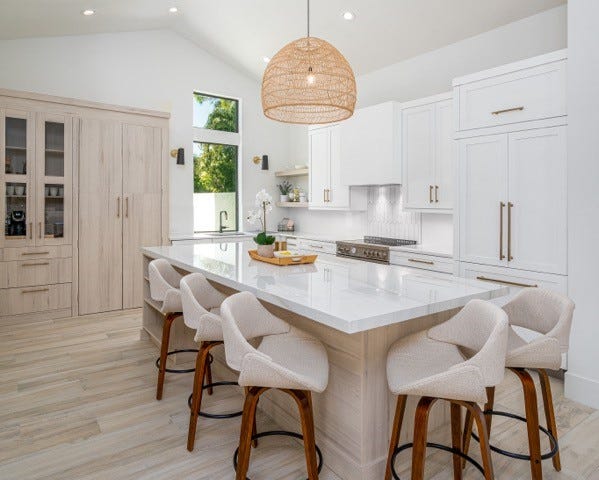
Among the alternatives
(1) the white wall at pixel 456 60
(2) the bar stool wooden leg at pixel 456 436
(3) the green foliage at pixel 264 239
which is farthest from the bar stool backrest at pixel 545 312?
(1) the white wall at pixel 456 60

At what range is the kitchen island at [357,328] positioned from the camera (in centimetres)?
173

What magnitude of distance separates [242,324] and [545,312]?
141cm

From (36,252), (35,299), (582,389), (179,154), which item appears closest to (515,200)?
(582,389)

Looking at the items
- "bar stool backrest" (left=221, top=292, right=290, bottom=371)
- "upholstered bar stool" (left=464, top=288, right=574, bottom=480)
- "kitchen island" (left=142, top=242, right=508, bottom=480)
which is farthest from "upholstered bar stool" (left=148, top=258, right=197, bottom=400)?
"upholstered bar stool" (left=464, top=288, right=574, bottom=480)

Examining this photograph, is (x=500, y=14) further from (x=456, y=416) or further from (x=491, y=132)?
(x=456, y=416)

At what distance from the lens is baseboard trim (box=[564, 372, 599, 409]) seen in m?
2.74

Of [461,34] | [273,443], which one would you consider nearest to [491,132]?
[461,34]

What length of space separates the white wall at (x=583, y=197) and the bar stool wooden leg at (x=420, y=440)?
190cm

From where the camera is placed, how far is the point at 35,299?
15.1 ft

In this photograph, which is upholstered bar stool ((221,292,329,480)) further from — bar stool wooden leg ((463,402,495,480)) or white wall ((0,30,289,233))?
white wall ((0,30,289,233))

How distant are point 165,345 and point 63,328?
2.21 meters

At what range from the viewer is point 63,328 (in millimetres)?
4445

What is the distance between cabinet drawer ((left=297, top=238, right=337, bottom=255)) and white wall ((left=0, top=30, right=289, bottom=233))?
1287mm

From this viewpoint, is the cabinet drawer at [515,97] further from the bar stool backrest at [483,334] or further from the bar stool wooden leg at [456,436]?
the bar stool wooden leg at [456,436]
